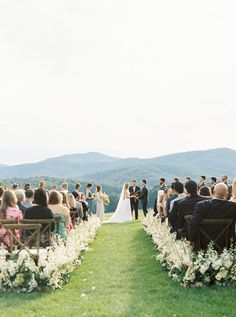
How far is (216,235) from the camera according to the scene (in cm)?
990

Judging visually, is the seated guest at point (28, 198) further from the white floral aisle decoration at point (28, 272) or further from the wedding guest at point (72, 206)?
the white floral aisle decoration at point (28, 272)

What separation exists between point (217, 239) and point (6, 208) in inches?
175

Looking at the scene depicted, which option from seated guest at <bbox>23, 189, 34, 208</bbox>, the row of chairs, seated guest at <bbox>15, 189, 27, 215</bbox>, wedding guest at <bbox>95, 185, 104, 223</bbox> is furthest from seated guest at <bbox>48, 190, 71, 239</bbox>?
wedding guest at <bbox>95, 185, 104, 223</bbox>

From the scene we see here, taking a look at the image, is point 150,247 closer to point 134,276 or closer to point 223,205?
point 134,276

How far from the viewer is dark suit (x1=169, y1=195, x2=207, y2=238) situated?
11.2m

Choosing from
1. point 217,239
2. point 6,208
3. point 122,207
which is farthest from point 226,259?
point 122,207

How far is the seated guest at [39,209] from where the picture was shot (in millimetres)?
11180

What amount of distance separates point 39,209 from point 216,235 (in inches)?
150

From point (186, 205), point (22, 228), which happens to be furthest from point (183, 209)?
point (22, 228)

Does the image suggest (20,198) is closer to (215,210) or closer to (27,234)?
(27,234)

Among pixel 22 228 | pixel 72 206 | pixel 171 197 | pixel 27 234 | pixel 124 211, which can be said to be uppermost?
pixel 171 197

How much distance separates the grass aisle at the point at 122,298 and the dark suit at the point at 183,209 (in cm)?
109

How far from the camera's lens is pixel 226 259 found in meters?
9.47

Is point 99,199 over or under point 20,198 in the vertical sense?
under
